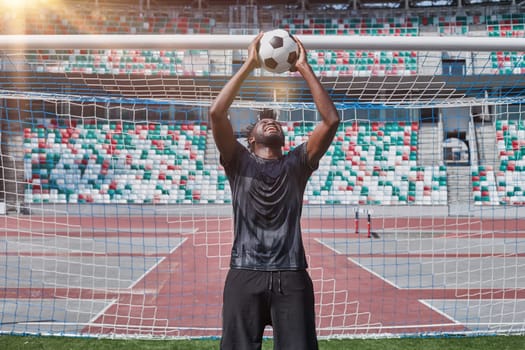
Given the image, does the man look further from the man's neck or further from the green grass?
the green grass

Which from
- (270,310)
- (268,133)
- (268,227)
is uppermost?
(268,133)

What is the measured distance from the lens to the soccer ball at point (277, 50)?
3.07 meters

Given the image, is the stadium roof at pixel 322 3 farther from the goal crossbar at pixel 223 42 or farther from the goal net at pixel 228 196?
the goal crossbar at pixel 223 42

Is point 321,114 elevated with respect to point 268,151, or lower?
elevated

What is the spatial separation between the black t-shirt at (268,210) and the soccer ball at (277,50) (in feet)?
1.79

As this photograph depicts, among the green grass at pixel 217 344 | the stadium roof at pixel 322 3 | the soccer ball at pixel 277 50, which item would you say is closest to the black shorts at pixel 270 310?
the soccer ball at pixel 277 50

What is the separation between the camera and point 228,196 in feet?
62.2

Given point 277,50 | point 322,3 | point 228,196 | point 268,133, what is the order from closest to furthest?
point 268,133, point 277,50, point 228,196, point 322,3

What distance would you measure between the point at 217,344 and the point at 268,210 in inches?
126

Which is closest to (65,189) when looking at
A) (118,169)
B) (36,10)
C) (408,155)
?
(118,169)

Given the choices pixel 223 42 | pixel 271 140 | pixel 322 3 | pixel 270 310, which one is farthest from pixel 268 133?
pixel 322 3

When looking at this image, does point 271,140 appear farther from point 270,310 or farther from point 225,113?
point 270,310

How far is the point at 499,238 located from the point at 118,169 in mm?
14427

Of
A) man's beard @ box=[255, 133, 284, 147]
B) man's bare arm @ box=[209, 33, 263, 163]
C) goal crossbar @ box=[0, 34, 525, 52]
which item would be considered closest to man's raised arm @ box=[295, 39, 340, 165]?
man's beard @ box=[255, 133, 284, 147]
